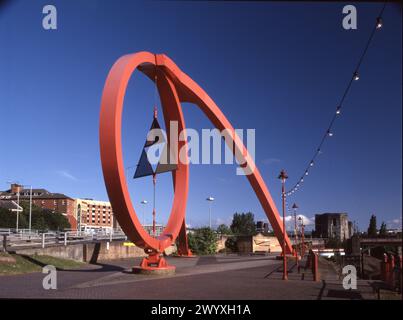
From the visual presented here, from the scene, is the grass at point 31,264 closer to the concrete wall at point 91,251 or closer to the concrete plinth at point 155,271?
the concrete wall at point 91,251

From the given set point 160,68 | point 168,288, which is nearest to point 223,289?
point 168,288

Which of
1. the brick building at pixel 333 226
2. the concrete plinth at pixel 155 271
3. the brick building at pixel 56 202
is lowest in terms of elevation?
the brick building at pixel 333 226

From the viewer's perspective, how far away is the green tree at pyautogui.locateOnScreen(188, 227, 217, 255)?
1454 inches

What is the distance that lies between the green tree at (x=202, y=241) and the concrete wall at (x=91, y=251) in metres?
6.11

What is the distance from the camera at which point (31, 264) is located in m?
18.9

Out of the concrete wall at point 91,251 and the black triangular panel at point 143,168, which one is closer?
the black triangular panel at point 143,168

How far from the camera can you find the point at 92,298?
36.2ft

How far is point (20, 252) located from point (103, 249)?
685 centimetres

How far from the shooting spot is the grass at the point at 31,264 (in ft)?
56.6

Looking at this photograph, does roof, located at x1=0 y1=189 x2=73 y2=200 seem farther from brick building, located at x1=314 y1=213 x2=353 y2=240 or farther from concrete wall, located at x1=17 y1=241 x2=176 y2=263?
concrete wall, located at x1=17 y1=241 x2=176 y2=263

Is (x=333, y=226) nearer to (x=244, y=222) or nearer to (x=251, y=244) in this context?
(x=244, y=222)

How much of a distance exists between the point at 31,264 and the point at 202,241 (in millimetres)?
19777

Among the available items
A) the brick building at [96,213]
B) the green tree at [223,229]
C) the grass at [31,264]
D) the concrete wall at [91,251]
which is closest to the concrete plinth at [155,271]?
the grass at [31,264]

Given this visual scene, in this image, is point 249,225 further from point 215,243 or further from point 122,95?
point 122,95
